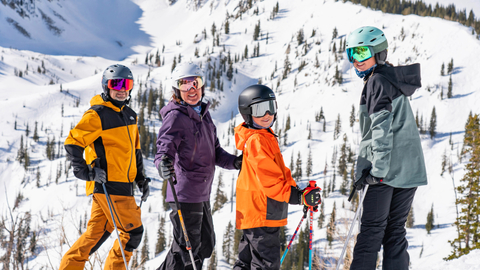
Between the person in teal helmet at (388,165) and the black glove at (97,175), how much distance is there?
2.88 m

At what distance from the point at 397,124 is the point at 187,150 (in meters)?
2.29

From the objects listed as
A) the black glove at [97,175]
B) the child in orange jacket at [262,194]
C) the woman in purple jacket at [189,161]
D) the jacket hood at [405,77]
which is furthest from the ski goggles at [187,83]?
the jacket hood at [405,77]

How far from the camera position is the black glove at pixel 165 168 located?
342 cm

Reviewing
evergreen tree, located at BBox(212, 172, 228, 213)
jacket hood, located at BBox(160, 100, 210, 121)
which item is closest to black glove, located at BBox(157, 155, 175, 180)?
jacket hood, located at BBox(160, 100, 210, 121)

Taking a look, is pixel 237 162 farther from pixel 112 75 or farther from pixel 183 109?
pixel 112 75

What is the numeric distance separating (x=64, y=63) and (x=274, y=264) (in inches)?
7827

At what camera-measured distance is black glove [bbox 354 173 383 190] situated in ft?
11.1

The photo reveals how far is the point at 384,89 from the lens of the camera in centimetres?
341

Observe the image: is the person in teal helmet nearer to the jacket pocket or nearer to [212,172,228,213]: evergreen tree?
the jacket pocket

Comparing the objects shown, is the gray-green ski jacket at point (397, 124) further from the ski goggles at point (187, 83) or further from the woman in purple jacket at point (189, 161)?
the ski goggles at point (187, 83)

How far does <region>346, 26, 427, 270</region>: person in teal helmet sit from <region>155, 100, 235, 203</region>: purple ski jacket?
5.59 feet

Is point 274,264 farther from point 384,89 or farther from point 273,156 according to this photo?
point 384,89

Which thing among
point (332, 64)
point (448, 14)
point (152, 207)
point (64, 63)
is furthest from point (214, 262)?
point (64, 63)

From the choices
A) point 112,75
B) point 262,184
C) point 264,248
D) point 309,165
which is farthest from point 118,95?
point 309,165
